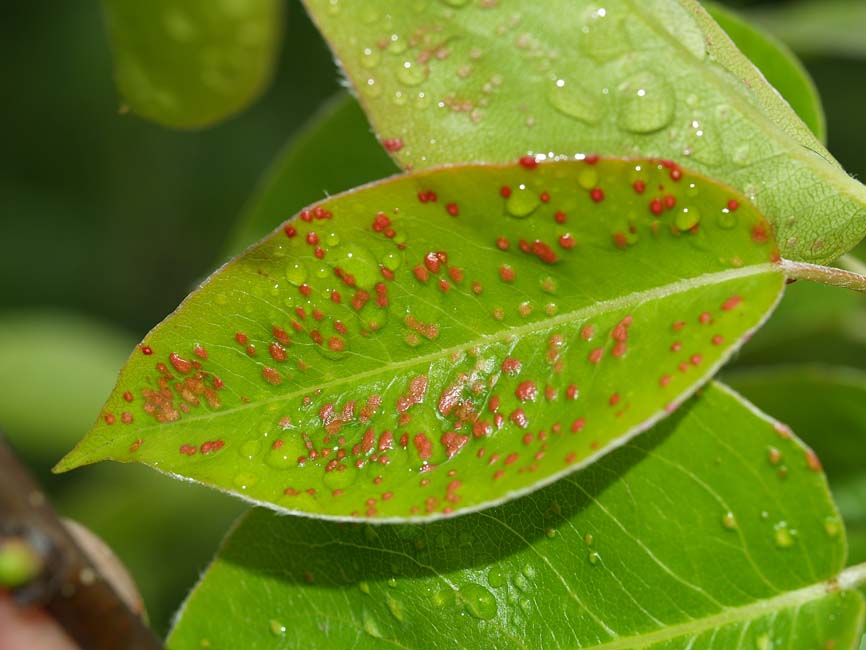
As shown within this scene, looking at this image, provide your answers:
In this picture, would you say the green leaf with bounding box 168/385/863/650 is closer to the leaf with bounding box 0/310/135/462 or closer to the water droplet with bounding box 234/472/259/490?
the water droplet with bounding box 234/472/259/490

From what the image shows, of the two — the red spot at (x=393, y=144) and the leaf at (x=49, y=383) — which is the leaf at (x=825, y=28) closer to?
the red spot at (x=393, y=144)

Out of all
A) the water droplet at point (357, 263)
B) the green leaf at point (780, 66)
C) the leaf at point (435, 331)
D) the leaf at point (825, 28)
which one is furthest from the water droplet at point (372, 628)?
the leaf at point (825, 28)

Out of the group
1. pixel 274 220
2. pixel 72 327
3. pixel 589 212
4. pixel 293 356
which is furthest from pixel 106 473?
pixel 589 212

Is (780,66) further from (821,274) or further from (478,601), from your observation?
(478,601)

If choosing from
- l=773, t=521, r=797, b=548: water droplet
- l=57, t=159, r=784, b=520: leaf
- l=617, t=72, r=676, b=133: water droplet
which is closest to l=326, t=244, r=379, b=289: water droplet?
l=57, t=159, r=784, b=520: leaf

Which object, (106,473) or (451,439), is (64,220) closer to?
(106,473)

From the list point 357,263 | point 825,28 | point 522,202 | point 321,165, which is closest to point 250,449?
point 357,263
